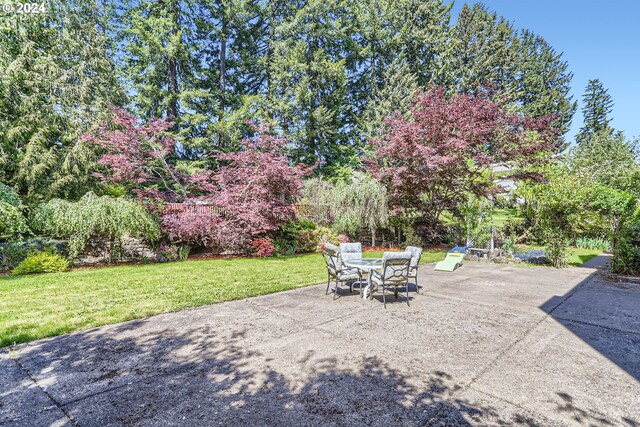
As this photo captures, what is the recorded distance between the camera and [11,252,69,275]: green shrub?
320 inches

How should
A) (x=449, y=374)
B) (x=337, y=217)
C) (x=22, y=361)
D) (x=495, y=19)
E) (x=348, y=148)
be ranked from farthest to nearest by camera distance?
(x=495, y=19)
(x=348, y=148)
(x=337, y=217)
(x=22, y=361)
(x=449, y=374)

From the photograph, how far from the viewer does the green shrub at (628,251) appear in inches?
312

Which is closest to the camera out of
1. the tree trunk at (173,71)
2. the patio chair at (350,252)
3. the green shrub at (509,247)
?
the patio chair at (350,252)

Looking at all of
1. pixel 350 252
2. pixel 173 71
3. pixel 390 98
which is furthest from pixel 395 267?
pixel 173 71

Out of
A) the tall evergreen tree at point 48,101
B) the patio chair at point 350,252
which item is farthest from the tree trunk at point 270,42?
the patio chair at point 350,252

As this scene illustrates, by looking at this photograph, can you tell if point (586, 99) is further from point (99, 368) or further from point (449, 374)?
point (99, 368)

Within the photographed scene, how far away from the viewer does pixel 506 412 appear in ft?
8.09

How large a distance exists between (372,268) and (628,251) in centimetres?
732

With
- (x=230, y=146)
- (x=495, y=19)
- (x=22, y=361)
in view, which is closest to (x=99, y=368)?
A: (x=22, y=361)

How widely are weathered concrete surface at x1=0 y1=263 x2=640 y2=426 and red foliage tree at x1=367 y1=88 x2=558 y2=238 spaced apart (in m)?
8.40

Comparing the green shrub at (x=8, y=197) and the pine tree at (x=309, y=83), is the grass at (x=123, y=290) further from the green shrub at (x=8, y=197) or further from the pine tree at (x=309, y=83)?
the pine tree at (x=309, y=83)

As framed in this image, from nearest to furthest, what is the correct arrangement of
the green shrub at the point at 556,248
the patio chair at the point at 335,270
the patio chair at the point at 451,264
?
the patio chair at the point at 335,270 → the patio chair at the point at 451,264 → the green shrub at the point at 556,248

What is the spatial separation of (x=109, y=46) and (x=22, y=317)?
2148 cm

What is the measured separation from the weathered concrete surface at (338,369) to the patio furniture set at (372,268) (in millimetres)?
518
